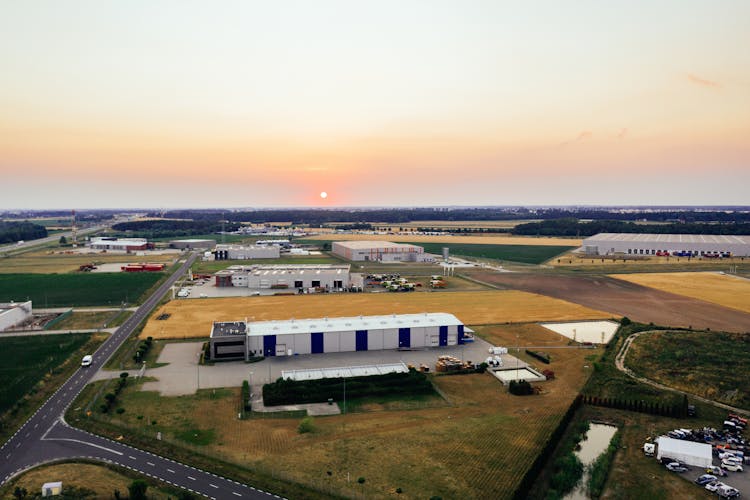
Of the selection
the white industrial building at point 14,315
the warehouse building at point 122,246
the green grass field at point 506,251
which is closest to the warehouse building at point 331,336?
the white industrial building at point 14,315

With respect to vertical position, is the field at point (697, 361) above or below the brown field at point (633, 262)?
below

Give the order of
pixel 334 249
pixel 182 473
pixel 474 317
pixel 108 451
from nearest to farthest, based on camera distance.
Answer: pixel 182 473, pixel 108 451, pixel 474 317, pixel 334 249

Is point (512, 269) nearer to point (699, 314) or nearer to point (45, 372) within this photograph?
point (699, 314)

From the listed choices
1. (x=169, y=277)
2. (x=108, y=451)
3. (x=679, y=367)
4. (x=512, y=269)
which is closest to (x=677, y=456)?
(x=679, y=367)

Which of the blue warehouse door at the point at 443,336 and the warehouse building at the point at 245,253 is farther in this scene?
the warehouse building at the point at 245,253

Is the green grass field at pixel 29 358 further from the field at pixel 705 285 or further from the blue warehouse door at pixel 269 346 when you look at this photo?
the field at pixel 705 285
